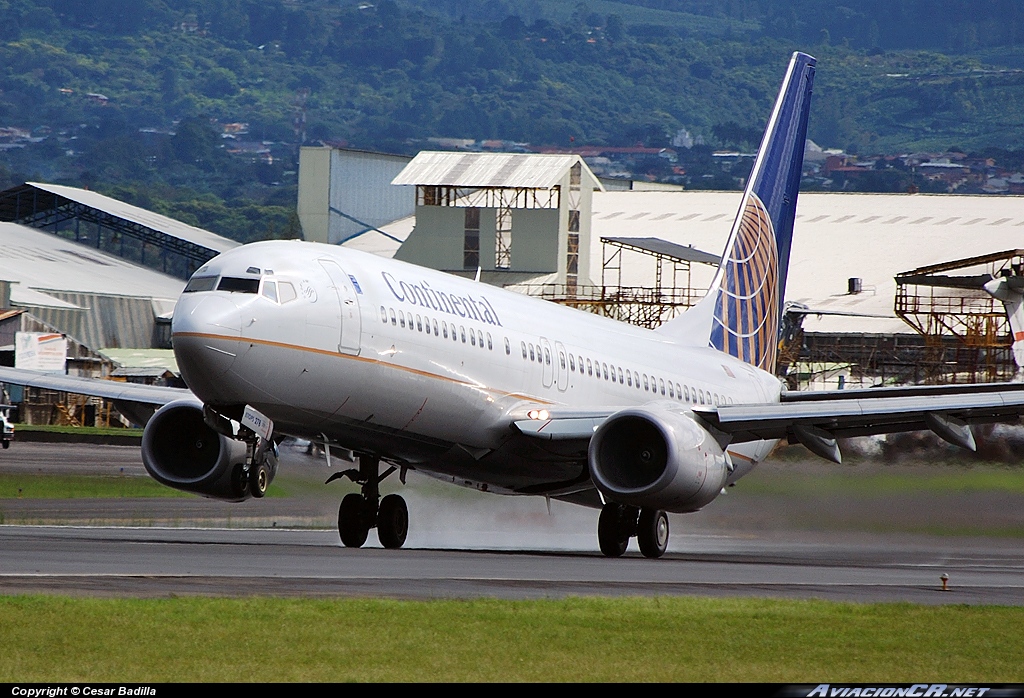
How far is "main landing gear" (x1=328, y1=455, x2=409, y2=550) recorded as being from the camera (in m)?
25.6

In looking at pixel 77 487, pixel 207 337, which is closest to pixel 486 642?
pixel 207 337

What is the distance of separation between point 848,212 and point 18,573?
88.9 meters

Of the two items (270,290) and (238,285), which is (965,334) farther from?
(238,285)

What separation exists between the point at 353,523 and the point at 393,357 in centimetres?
382

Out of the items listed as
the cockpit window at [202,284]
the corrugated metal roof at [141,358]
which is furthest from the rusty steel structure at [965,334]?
the cockpit window at [202,284]

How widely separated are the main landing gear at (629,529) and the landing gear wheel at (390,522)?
3.37m

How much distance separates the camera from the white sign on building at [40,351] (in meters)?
69.9

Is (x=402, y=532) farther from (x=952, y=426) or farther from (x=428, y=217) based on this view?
(x=428, y=217)

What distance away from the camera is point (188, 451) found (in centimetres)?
2520

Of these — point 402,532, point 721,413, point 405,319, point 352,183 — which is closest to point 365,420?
point 405,319

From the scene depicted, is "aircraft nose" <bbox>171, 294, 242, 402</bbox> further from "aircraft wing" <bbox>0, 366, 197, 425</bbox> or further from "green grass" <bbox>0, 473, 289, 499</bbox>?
"green grass" <bbox>0, 473, 289, 499</bbox>

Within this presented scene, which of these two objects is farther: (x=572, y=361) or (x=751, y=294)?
(x=751, y=294)

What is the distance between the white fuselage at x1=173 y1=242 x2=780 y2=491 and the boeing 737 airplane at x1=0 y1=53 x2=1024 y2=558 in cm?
3

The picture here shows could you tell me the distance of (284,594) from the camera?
15.7 metres
